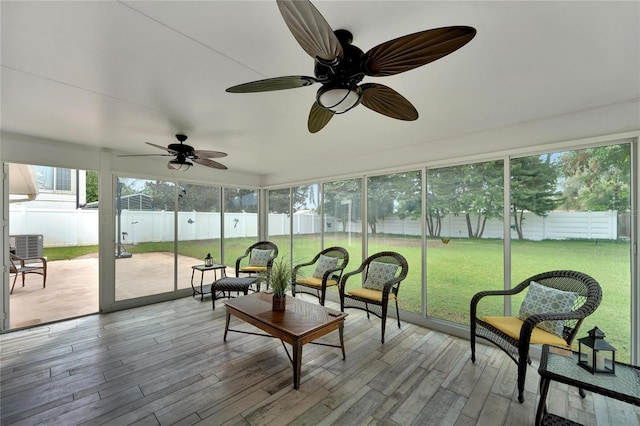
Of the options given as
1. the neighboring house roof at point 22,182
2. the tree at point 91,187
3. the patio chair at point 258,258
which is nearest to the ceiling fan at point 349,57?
the patio chair at point 258,258

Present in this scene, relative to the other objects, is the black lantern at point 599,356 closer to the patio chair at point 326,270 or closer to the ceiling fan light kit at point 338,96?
the ceiling fan light kit at point 338,96

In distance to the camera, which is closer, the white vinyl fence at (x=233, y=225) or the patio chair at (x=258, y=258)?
the white vinyl fence at (x=233, y=225)

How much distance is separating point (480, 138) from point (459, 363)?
265cm

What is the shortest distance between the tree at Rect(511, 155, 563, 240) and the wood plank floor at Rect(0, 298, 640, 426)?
5.52 feet

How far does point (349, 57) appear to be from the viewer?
4.77 ft

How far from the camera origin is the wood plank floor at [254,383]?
200 cm

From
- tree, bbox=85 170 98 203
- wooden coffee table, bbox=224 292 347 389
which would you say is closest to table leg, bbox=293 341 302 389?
wooden coffee table, bbox=224 292 347 389

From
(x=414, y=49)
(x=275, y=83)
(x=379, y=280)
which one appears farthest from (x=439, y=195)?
(x=275, y=83)

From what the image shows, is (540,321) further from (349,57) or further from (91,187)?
(91,187)

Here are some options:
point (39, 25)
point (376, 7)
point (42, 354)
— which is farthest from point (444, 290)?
point (42, 354)

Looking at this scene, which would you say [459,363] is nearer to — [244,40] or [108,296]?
[244,40]

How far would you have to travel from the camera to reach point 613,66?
75.1 inches

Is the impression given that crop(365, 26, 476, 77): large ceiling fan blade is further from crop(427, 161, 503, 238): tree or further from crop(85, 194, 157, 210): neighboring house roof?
crop(85, 194, 157, 210): neighboring house roof

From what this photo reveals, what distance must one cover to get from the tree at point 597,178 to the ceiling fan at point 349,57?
89.7 inches
